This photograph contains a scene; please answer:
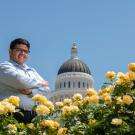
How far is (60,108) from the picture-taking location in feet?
13.4

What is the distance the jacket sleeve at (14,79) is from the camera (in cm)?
420

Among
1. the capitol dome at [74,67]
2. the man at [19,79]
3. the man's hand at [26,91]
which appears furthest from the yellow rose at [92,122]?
the capitol dome at [74,67]

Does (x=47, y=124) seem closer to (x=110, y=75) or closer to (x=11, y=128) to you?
(x=11, y=128)

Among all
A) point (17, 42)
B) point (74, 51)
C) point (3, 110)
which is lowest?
A: point (3, 110)

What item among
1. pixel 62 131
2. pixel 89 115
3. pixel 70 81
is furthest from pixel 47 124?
pixel 70 81

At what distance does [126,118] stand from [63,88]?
7722 cm

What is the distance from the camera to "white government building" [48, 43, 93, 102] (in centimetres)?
7981

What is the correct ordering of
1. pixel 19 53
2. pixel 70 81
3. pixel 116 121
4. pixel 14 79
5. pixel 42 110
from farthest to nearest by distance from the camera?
pixel 70 81
pixel 19 53
pixel 14 79
pixel 42 110
pixel 116 121

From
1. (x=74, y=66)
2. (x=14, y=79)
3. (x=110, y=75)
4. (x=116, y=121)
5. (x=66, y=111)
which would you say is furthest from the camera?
(x=74, y=66)

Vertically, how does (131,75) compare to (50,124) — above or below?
above

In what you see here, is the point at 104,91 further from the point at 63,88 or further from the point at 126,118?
the point at 63,88

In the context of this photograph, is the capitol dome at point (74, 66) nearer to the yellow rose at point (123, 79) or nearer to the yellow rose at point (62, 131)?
the yellow rose at point (123, 79)

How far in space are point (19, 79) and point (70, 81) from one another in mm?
76906

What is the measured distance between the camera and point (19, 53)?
14.7 ft
